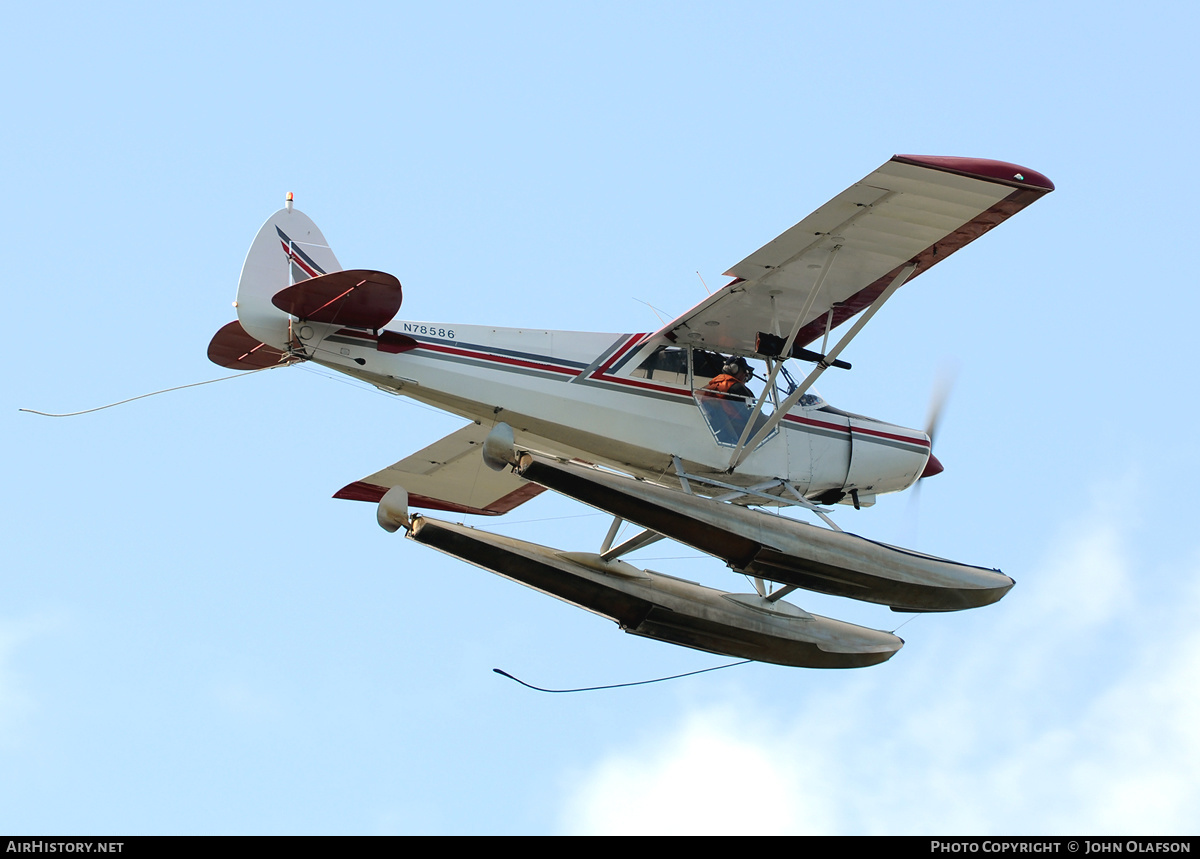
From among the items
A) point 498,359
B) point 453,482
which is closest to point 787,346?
point 498,359

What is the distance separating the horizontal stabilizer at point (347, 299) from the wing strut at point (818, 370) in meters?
4.01

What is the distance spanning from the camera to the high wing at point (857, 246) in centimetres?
1337

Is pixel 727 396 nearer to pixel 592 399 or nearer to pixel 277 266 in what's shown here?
pixel 592 399

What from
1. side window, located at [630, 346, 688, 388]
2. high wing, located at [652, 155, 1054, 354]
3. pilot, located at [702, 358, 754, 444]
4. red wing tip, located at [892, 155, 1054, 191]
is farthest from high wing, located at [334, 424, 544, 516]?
red wing tip, located at [892, 155, 1054, 191]

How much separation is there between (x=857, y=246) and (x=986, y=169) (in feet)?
5.11

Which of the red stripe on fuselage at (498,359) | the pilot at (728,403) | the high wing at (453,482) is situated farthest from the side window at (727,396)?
the high wing at (453,482)

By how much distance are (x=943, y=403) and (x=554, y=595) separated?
5427 millimetres

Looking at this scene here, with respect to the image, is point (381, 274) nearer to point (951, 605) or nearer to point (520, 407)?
point (520, 407)

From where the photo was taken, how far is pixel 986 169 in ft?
43.6

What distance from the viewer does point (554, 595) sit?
14891 mm

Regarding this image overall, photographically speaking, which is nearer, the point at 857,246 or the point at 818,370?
the point at 857,246

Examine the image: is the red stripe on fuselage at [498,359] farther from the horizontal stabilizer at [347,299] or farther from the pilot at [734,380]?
the pilot at [734,380]

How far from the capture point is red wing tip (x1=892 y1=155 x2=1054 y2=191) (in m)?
13.1
